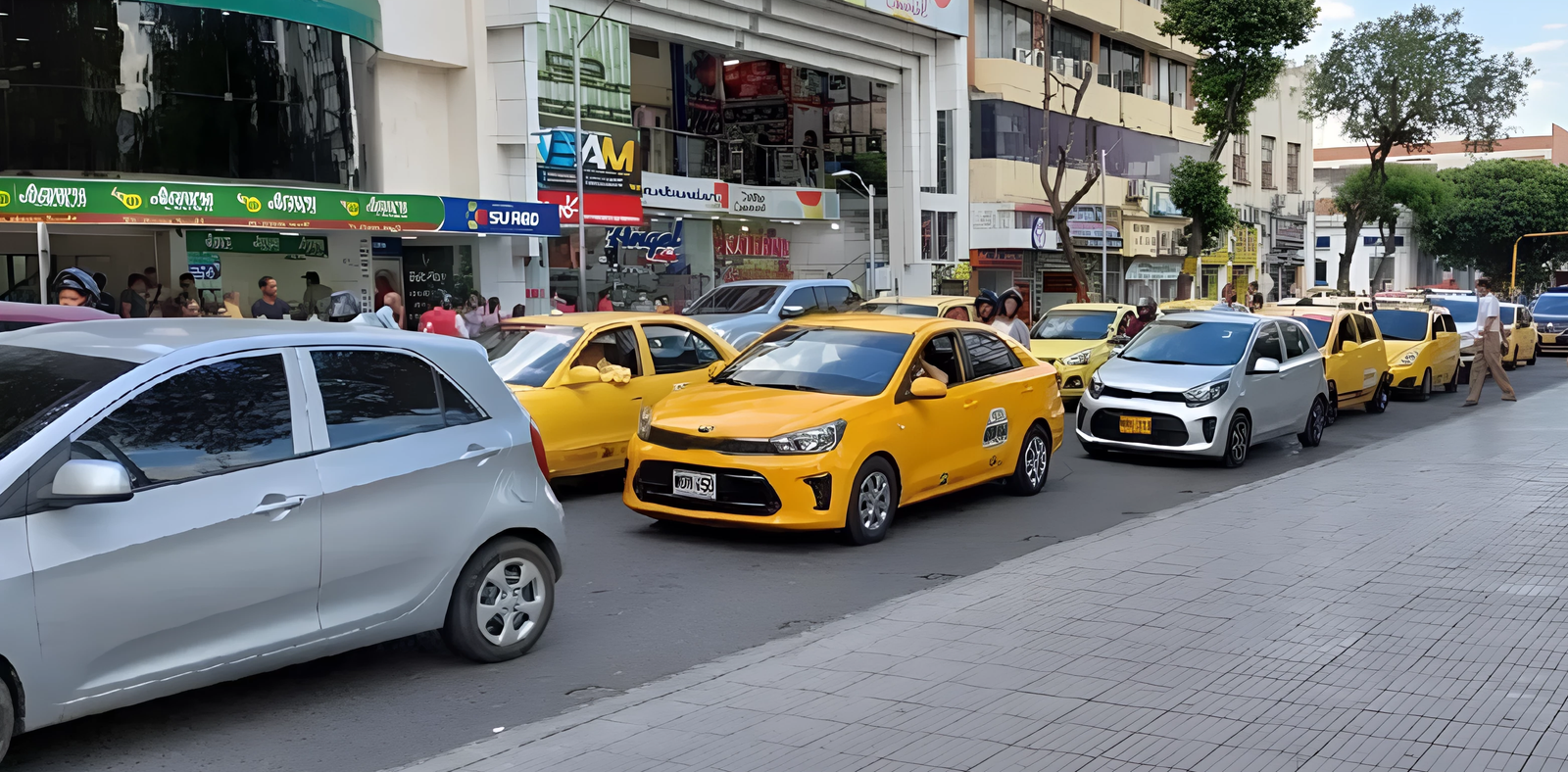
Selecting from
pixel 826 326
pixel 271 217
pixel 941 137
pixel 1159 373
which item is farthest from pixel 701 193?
pixel 826 326

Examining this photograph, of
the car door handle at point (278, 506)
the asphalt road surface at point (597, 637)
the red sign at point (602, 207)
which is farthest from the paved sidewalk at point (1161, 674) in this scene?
the red sign at point (602, 207)

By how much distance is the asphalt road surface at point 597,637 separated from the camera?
202 inches

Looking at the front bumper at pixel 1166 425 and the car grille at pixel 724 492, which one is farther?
the front bumper at pixel 1166 425

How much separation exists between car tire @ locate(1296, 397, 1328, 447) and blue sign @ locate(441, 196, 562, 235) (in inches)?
578

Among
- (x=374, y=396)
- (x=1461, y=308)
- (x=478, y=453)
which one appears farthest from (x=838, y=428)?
(x=1461, y=308)

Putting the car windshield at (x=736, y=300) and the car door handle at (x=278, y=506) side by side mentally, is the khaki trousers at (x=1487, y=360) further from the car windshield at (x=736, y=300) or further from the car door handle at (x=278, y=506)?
the car door handle at (x=278, y=506)

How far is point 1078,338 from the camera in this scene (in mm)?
20031

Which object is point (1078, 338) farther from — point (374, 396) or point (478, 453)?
point (374, 396)

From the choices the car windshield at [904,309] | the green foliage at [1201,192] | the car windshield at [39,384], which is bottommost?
the car windshield at [904,309]

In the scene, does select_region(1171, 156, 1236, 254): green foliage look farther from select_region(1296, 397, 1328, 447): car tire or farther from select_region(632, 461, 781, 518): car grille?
select_region(632, 461, 781, 518): car grille

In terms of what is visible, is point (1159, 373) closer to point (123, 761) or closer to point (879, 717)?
point (879, 717)

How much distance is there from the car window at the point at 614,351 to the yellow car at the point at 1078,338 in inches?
316

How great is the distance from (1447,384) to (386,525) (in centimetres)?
2221

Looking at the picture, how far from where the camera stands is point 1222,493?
11266mm
